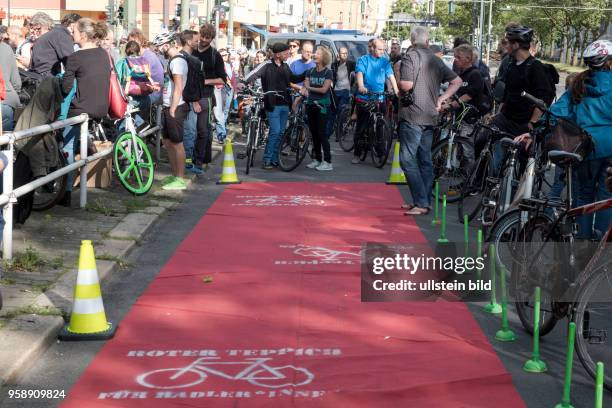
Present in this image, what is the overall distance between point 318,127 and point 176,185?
3.53 metres

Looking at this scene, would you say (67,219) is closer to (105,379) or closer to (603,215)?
(105,379)

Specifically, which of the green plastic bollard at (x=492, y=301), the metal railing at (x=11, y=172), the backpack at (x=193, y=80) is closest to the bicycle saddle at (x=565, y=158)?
the green plastic bollard at (x=492, y=301)

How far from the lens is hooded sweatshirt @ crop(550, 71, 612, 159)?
7609 millimetres

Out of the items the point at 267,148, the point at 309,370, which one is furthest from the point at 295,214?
the point at 309,370

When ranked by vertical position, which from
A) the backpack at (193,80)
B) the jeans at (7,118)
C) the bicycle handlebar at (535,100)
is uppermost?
the bicycle handlebar at (535,100)

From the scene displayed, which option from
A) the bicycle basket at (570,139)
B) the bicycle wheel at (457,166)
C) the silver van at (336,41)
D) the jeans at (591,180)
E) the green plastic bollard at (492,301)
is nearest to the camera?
the bicycle basket at (570,139)

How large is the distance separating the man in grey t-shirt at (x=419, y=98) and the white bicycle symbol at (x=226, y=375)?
5.79m

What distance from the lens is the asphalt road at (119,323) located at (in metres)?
5.56

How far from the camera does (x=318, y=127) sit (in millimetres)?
16109

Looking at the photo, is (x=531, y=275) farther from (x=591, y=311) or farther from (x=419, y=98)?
(x=419, y=98)

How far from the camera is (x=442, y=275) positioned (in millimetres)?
8172

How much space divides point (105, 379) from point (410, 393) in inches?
65.4

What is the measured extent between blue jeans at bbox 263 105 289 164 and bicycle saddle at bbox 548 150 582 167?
975 cm

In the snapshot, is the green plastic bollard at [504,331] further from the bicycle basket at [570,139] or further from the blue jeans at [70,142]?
the blue jeans at [70,142]
